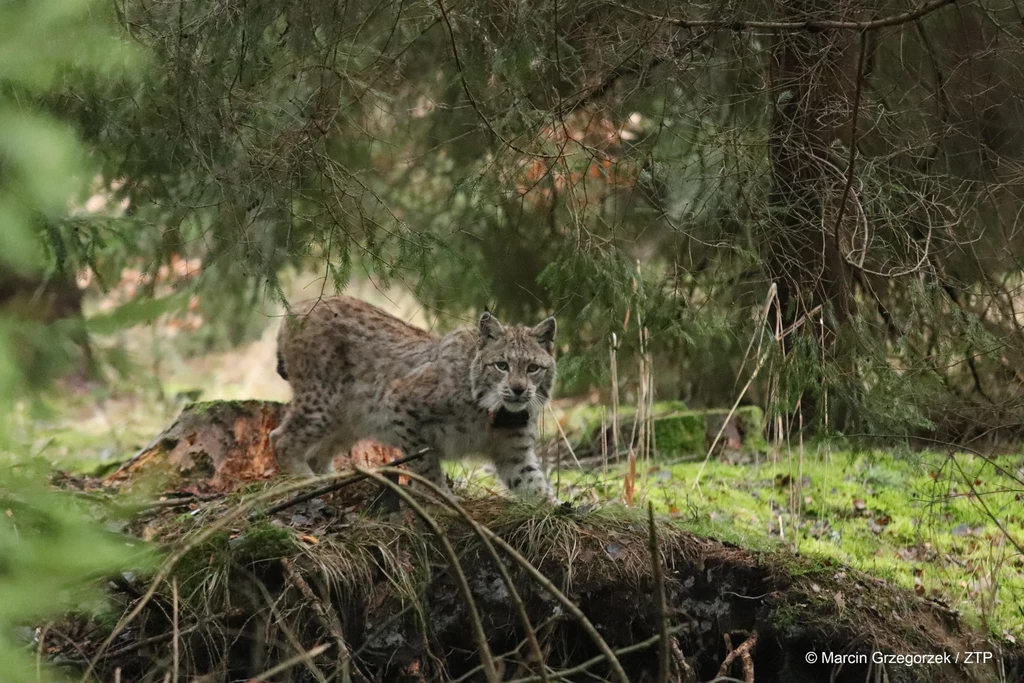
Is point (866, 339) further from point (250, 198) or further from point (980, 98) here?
point (250, 198)

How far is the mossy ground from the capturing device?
560 cm

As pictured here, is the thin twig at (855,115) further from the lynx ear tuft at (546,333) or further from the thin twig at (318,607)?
the thin twig at (318,607)

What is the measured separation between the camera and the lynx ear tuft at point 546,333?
6117 millimetres

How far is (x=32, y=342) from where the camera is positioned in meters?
2.15

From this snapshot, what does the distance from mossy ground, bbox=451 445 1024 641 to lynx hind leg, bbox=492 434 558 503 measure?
0.89ft

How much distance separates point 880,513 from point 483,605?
3.51m

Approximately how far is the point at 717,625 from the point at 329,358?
310 centimetres

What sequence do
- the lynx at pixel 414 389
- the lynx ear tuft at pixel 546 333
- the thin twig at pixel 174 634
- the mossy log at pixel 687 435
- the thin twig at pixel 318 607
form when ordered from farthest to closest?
the mossy log at pixel 687 435 < the lynx ear tuft at pixel 546 333 < the lynx at pixel 414 389 < the thin twig at pixel 318 607 < the thin twig at pixel 174 634

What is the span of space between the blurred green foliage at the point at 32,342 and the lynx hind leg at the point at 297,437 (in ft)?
14.2

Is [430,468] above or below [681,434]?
above

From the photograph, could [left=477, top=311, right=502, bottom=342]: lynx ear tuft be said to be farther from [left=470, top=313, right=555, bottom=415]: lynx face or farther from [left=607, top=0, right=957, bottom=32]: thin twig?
[left=607, top=0, right=957, bottom=32]: thin twig

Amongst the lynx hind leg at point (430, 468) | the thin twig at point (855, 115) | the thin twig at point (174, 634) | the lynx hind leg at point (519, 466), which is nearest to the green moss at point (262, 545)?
the thin twig at point (174, 634)

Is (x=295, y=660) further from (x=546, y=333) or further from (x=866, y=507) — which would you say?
(x=866, y=507)

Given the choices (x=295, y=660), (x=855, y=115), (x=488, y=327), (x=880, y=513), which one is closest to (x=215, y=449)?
(x=488, y=327)
